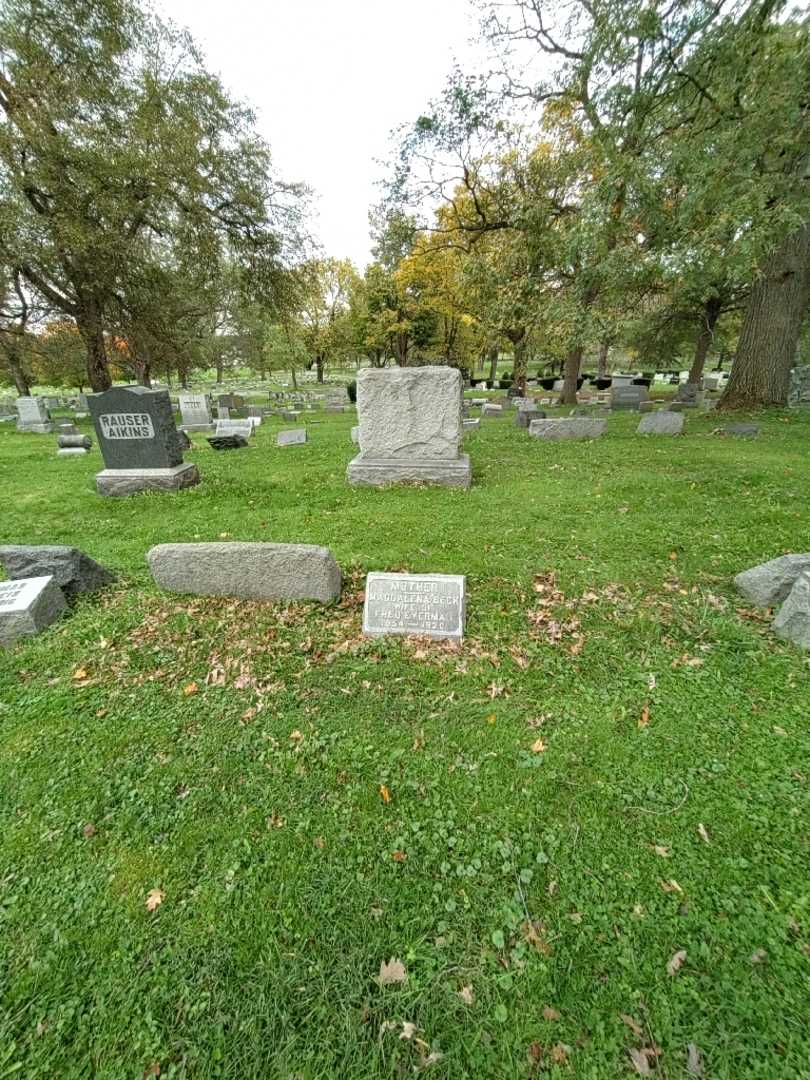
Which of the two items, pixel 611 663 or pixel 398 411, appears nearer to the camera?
pixel 611 663

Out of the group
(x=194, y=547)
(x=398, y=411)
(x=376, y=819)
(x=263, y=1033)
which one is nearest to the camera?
(x=263, y=1033)

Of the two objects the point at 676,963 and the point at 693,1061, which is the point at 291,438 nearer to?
the point at 676,963

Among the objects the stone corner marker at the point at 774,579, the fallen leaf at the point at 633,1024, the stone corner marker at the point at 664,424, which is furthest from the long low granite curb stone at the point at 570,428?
the fallen leaf at the point at 633,1024

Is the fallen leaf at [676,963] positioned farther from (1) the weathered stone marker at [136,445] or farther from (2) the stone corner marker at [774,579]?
(1) the weathered stone marker at [136,445]

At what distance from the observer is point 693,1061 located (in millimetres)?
1544

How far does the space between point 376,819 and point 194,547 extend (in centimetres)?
289

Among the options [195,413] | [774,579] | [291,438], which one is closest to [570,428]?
[291,438]

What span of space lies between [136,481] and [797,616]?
891 centimetres

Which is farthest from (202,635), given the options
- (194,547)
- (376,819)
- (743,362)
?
(743,362)

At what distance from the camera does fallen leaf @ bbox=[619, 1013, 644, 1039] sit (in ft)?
5.32

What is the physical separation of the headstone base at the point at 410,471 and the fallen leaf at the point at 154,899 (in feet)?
20.5

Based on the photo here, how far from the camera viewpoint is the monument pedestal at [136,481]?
305 inches

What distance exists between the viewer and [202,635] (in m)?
3.83

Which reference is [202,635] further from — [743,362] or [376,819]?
[743,362]
